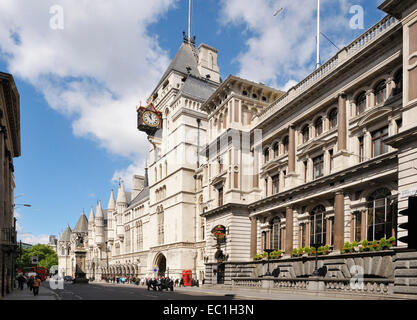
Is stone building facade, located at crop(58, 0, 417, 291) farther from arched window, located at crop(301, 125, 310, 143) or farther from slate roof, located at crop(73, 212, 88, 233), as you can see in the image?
slate roof, located at crop(73, 212, 88, 233)

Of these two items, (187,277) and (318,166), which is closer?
(318,166)

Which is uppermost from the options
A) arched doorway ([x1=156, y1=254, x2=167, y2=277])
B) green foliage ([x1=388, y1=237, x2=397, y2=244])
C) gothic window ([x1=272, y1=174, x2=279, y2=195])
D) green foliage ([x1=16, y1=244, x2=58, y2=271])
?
gothic window ([x1=272, y1=174, x2=279, y2=195])

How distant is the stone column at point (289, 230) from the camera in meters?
32.1

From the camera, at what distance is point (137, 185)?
4067 inches

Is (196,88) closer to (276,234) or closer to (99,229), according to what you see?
(276,234)

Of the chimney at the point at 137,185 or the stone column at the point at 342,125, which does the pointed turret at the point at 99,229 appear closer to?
the chimney at the point at 137,185

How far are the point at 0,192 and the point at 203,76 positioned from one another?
47.0 metres

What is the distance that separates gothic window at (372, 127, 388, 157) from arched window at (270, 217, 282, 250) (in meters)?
12.2

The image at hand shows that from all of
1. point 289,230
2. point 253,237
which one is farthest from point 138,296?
point 253,237

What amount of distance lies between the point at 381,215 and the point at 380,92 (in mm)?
8133

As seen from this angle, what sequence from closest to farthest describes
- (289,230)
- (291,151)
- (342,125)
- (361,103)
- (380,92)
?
(380,92) → (361,103) → (342,125) → (289,230) → (291,151)

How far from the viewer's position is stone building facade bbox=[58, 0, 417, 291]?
23.4 metres

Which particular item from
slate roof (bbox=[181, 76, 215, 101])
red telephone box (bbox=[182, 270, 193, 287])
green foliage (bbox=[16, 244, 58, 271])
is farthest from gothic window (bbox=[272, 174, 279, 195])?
green foliage (bbox=[16, 244, 58, 271])

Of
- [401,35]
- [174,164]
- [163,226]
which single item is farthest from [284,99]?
[163,226]
